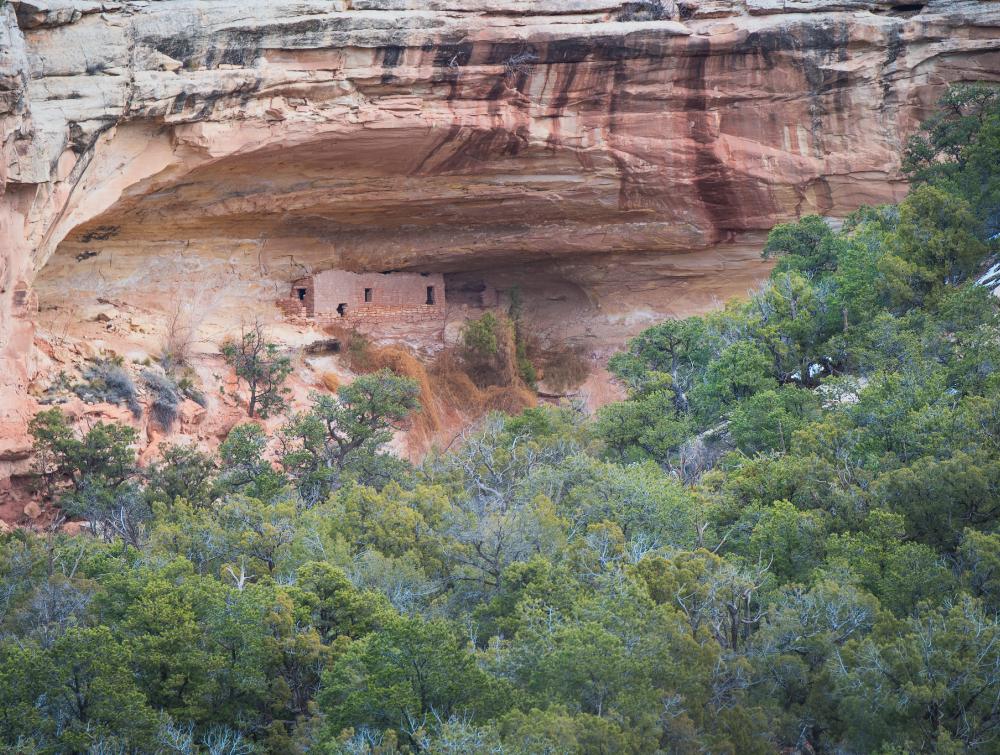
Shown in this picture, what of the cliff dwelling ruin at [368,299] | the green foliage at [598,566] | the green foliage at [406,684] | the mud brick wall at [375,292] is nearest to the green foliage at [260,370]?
the cliff dwelling ruin at [368,299]

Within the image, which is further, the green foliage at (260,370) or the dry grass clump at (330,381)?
the dry grass clump at (330,381)

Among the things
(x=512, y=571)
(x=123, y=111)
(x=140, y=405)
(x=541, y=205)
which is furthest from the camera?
(x=541, y=205)

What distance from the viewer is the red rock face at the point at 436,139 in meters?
26.1

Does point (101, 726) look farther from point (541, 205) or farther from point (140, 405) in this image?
point (541, 205)

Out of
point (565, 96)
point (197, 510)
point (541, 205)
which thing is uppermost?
point (565, 96)

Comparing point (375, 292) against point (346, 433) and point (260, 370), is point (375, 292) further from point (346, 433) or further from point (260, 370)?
point (346, 433)

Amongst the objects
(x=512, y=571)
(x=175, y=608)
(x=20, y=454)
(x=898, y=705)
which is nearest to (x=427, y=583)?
(x=512, y=571)

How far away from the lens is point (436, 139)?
29312mm

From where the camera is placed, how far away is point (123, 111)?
26.0 metres

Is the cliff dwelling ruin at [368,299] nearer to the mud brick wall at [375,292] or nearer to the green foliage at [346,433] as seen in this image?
the mud brick wall at [375,292]

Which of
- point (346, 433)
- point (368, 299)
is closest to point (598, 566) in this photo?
point (346, 433)

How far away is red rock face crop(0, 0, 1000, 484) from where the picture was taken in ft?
85.7

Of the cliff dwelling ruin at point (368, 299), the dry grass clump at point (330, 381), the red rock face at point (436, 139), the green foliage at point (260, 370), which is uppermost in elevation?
the red rock face at point (436, 139)

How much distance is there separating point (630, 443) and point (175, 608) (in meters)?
10.1
